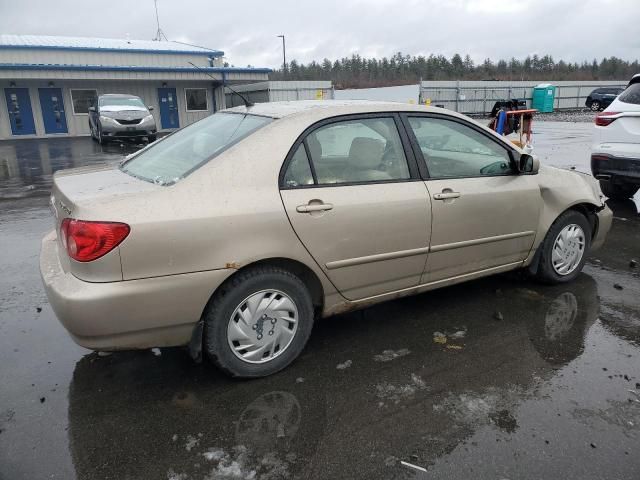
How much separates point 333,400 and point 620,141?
5.71 metres

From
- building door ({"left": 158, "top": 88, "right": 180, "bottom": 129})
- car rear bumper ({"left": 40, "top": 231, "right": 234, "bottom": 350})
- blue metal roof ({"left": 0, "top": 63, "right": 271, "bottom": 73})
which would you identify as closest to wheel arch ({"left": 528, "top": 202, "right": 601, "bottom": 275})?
car rear bumper ({"left": 40, "top": 231, "right": 234, "bottom": 350})

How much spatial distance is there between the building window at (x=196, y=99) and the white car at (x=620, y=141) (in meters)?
24.3

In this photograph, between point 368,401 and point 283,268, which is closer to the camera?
point 368,401

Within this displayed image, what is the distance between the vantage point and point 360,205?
3133 mm

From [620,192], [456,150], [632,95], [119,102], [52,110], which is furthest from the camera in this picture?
[52,110]

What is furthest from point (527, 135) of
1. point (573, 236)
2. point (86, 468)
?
point (86, 468)

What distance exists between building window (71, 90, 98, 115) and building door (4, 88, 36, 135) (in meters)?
1.94

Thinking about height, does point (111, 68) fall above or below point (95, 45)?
below

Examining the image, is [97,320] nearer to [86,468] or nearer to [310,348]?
[86,468]

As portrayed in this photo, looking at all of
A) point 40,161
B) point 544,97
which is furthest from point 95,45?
point 544,97

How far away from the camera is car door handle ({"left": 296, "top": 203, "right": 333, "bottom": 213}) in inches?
116

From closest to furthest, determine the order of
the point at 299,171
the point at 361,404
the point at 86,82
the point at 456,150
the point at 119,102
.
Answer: the point at 361,404 → the point at 299,171 → the point at 456,150 → the point at 119,102 → the point at 86,82

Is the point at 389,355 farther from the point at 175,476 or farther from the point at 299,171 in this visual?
the point at 175,476

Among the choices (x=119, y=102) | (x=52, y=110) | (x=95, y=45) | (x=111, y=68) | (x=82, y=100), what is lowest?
(x=52, y=110)
